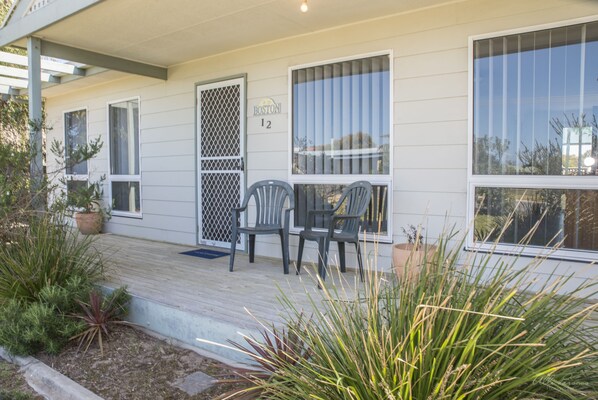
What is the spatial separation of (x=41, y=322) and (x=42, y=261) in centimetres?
61

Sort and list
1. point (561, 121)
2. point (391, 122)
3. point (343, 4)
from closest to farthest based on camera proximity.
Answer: point (561, 121) → point (343, 4) → point (391, 122)

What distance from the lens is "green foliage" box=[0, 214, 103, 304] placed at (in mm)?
3053

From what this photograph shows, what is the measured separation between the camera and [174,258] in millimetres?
4719

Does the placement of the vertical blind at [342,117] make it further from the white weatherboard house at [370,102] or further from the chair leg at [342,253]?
the chair leg at [342,253]

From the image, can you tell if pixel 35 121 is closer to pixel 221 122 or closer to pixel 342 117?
pixel 221 122

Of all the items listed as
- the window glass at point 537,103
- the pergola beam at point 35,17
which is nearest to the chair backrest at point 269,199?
the window glass at point 537,103

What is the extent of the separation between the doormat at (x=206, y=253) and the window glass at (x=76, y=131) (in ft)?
11.2

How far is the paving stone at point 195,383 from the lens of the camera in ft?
7.37

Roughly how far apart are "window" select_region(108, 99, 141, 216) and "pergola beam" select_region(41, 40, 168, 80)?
0.82 m

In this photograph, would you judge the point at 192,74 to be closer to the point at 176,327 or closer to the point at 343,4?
the point at 343,4

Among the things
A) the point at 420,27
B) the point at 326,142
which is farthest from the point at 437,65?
the point at 326,142

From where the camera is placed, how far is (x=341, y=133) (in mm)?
4184

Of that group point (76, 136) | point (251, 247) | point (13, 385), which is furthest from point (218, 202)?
point (76, 136)

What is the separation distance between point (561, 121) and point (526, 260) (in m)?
1.07
